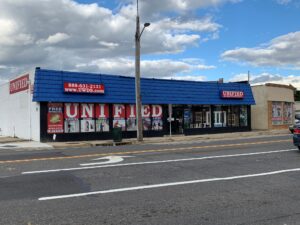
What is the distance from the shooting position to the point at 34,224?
6.52 meters

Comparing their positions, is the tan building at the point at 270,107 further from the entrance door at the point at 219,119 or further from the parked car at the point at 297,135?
the parked car at the point at 297,135

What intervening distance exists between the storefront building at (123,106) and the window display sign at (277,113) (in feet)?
14.1

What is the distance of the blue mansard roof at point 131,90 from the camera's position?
25953mm

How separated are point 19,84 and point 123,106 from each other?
7.62m

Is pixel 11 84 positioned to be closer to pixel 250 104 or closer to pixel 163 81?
pixel 163 81

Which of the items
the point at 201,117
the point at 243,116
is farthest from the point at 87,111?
the point at 243,116

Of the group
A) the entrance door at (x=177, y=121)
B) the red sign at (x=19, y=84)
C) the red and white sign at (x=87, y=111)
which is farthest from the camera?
the entrance door at (x=177, y=121)

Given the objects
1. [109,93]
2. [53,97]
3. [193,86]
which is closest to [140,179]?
[53,97]

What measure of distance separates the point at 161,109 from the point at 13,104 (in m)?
11.3

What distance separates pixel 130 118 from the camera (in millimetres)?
30094

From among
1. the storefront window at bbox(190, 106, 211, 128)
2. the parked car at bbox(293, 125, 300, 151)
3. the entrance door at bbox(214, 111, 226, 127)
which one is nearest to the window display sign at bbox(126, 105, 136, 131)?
the storefront window at bbox(190, 106, 211, 128)

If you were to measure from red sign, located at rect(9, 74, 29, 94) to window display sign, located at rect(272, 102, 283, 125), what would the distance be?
24.6 meters

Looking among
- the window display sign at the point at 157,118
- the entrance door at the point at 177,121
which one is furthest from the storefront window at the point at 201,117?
the window display sign at the point at 157,118

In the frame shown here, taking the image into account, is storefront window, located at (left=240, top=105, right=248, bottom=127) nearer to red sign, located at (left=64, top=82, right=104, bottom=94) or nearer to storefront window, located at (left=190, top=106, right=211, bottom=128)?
storefront window, located at (left=190, top=106, right=211, bottom=128)
